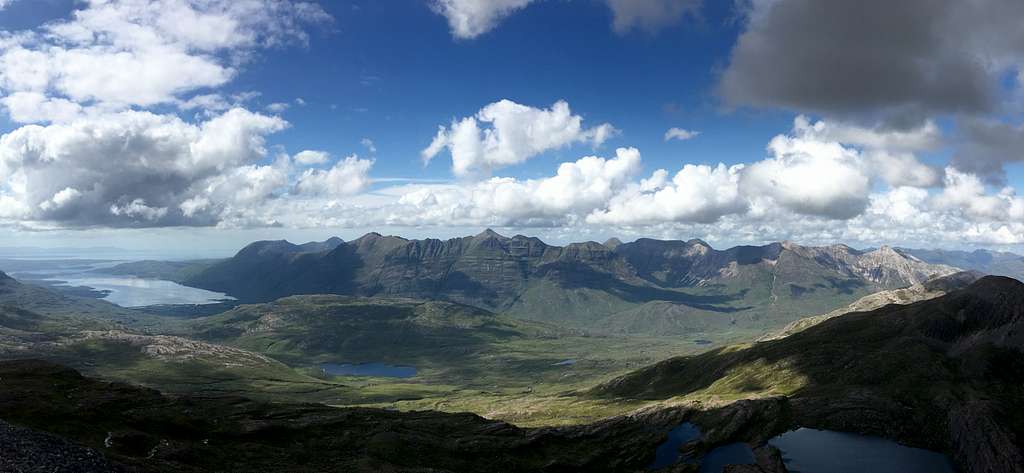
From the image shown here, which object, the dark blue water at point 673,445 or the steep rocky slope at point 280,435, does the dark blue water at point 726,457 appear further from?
the steep rocky slope at point 280,435

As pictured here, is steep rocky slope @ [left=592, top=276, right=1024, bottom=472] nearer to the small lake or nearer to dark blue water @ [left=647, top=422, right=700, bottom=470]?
the small lake

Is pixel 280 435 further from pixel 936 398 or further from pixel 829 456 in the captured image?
pixel 936 398

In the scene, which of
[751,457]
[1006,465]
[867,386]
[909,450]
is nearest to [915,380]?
[867,386]

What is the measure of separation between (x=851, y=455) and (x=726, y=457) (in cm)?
3093

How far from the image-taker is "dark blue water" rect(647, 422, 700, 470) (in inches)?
5669

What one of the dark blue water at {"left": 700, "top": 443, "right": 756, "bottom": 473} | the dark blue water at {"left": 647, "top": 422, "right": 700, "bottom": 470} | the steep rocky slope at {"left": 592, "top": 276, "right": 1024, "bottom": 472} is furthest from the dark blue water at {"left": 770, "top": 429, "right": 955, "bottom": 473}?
the dark blue water at {"left": 647, "top": 422, "right": 700, "bottom": 470}

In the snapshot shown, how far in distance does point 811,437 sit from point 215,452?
147m

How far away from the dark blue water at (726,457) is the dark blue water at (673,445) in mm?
7923

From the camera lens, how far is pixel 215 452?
101 metres

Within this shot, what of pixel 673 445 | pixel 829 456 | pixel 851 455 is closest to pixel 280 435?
pixel 673 445

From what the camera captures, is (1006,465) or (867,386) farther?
(867,386)

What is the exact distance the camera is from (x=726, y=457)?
138m

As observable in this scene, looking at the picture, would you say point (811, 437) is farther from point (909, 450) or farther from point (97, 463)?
point (97, 463)

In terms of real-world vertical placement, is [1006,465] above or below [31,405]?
below
